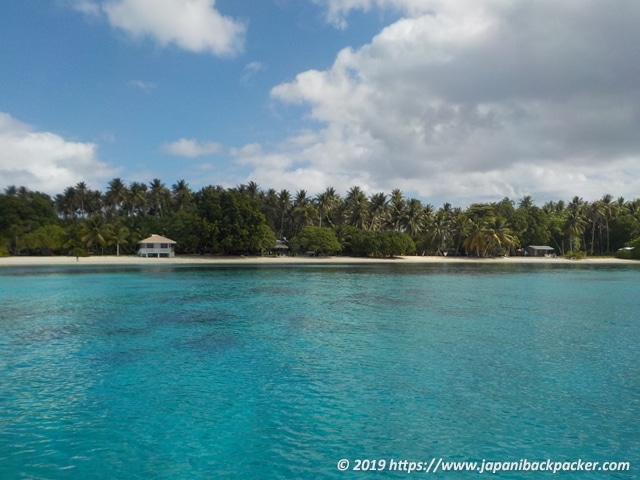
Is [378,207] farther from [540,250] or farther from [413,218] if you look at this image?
[540,250]

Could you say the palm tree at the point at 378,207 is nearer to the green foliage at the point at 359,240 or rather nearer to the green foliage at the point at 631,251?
the green foliage at the point at 359,240

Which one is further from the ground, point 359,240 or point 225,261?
point 359,240

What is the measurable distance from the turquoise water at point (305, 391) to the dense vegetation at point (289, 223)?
5520 cm

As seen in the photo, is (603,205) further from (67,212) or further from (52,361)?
(67,212)

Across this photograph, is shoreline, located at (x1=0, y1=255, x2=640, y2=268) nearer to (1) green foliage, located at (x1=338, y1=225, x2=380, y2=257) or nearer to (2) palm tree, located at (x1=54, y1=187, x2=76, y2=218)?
(1) green foliage, located at (x1=338, y1=225, x2=380, y2=257)

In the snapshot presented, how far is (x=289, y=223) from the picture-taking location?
340 feet

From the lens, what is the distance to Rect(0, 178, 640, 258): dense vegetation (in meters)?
80.3

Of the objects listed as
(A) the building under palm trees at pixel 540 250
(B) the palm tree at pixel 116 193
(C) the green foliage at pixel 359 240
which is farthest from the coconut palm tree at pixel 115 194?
(A) the building under palm trees at pixel 540 250

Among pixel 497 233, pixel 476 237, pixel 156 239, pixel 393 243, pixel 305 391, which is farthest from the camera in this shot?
pixel 497 233

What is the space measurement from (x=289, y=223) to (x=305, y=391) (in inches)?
3624

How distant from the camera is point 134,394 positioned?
1197 centimetres

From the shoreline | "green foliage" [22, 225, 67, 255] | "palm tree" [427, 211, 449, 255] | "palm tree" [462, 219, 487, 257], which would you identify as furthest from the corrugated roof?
"palm tree" [462, 219, 487, 257]

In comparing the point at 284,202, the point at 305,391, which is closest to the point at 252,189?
the point at 284,202

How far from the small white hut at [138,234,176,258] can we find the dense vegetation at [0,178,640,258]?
2969 millimetres
